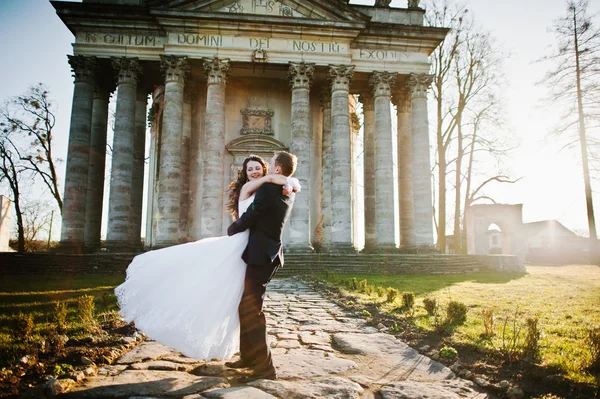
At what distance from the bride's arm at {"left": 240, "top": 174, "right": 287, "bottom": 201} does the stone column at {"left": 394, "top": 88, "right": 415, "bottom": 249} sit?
16.8 metres

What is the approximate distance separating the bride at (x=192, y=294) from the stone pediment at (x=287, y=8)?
16.4m

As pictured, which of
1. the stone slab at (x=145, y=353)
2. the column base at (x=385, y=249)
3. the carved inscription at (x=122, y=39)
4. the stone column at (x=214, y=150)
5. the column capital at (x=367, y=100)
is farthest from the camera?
the column capital at (x=367, y=100)

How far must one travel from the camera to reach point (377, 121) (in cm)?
1872

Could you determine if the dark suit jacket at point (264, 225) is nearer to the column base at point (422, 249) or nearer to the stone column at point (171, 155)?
the stone column at point (171, 155)

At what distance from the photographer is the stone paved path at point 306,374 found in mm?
2951

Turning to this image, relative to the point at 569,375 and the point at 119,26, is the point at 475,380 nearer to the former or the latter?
the point at 569,375

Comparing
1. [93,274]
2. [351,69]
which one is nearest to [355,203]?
[351,69]

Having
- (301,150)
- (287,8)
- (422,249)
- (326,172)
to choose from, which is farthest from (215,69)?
(422,249)

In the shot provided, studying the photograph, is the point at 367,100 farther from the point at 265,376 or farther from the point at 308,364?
the point at 265,376

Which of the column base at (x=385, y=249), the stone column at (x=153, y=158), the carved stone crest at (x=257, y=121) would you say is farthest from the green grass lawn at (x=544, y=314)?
the stone column at (x=153, y=158)

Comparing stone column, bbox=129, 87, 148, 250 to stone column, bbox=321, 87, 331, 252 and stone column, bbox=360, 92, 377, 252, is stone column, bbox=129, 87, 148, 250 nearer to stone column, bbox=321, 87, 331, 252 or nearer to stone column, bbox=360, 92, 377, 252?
stone column, bbox=321, 87, 331, 252

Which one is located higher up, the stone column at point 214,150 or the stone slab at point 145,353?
the stone column at point 214,150

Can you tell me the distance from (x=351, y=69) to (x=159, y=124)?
38.3 feet

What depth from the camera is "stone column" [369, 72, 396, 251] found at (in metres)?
18.0
